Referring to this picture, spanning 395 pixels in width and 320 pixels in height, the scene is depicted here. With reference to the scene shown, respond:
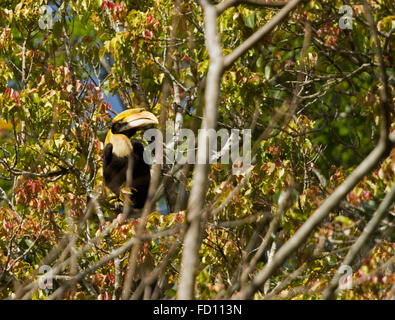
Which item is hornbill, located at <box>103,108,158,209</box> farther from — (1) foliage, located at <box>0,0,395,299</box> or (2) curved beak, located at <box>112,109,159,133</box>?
(1) foliage, located at <box>0,0,395,299</box>

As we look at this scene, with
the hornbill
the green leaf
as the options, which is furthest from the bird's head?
the green leaf

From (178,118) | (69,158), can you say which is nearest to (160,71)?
(178,118)

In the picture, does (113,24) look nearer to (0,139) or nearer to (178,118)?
(178,118)

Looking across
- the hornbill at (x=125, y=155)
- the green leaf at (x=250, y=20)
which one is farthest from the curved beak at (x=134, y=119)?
the green leaf at (x=250, y=20)

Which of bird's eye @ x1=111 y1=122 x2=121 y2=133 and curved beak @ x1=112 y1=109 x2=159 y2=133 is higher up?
bird's eye @ x1=111 y1=122 x2=121 y2=133

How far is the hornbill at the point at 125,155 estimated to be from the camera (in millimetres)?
6660

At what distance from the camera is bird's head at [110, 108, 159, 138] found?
6.24m

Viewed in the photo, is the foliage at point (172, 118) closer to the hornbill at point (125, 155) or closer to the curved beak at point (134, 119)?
the hornbill at point (125, 155)
